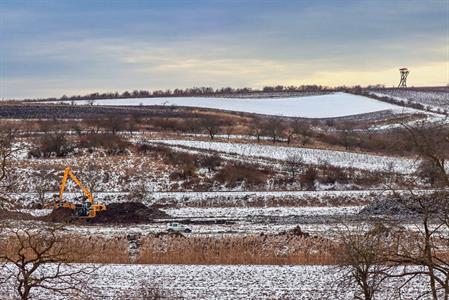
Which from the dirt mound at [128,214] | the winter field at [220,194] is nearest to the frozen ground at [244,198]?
the winter field at [220,194]

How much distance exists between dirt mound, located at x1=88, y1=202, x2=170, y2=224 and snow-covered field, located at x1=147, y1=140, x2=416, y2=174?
74.5 ft

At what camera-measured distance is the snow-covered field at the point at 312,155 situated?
2569 inches

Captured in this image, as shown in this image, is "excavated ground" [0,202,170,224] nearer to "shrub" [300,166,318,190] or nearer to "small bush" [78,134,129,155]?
"shrub" [300,166,318,190]

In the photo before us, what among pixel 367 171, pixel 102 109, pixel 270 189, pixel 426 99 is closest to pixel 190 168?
pixel 270 189

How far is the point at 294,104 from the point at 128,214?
269ft

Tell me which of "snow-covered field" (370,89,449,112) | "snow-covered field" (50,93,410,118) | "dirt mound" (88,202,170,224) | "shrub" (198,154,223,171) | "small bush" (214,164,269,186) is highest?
"snow-covered field" (370,89,449,112)

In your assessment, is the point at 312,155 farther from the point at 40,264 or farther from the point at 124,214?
the point at 40,264

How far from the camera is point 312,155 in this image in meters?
70.5

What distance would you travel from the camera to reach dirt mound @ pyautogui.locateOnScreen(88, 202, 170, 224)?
146 ft

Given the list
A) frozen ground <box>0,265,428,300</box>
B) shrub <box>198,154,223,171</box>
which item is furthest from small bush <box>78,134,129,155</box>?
frozen ground <box>0,265,428,300</box>

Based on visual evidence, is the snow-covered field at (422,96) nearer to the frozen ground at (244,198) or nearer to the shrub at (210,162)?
the shrub at (210,162)

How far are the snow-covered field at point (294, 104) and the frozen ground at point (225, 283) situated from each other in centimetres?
8432

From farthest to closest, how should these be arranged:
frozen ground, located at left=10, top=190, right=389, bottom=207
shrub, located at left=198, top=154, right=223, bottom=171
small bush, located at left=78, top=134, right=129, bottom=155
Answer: small bush, located at left=78, top=134, right=129, bottom=155 < shrub, located at left=198, top=154, right=223, bottom=171 < frozen ground, located at left=10, top=190, right=389, bottom=207

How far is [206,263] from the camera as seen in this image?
28.7 m
